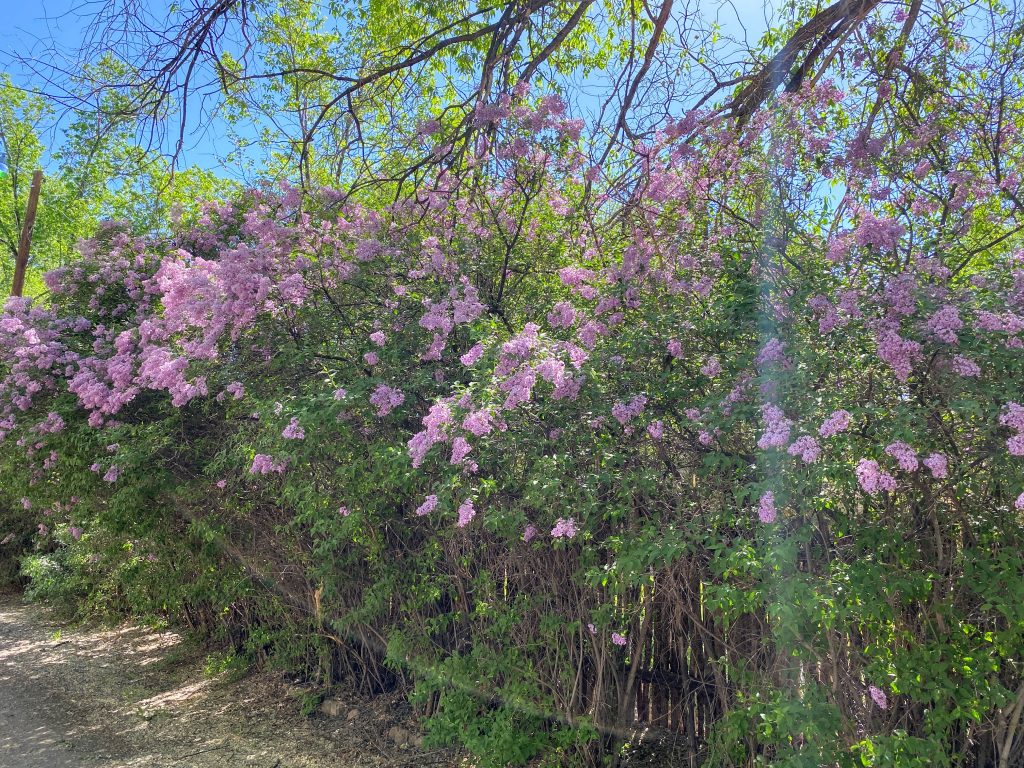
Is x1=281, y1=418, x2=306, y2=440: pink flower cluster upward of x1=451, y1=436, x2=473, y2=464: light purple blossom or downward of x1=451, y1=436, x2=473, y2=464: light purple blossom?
upward

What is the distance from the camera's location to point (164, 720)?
5250 mm

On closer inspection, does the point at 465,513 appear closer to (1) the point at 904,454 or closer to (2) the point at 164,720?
(1) the point at 904,454

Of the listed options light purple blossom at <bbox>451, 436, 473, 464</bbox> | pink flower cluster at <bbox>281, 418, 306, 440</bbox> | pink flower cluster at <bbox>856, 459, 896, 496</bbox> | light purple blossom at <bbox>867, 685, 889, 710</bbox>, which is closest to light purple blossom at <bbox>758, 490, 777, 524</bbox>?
pink flower cluster at <bbox>856, 459, 896, 496</bbox>

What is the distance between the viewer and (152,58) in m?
4.43

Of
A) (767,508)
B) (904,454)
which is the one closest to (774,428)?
(767,508)

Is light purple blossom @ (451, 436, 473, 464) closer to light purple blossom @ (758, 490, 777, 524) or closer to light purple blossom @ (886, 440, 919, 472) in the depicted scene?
light purple blossom @ (758, 490, 777, 524)

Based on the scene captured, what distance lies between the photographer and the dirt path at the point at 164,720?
460 cm

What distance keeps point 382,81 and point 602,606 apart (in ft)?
14.1

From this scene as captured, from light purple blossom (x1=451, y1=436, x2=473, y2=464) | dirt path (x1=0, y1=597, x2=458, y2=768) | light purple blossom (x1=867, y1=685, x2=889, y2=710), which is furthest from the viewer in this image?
dirt path (x1=0, y1=597, x2=458, y2=768)

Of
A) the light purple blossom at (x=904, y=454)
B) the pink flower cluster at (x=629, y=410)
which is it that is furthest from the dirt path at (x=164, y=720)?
the light purple blossom at (x=904, y=454)

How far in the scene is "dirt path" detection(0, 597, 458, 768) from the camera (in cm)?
460

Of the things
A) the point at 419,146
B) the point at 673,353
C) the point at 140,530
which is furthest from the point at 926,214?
the point at 140,530

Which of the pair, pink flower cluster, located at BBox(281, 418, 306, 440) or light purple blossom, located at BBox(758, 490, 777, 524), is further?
pink flower cluster, located at BBox(281, 418, 306, 440)

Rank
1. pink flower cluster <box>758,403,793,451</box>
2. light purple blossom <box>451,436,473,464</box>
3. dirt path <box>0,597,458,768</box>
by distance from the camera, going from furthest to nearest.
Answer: dirt path <box>0,597,458,768</box>, light purple blossom <box>451,436,473,464</box>, pink flower cluster <box>758,403,793,451</box>
